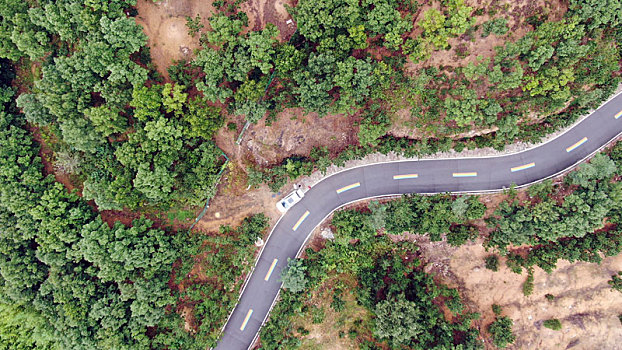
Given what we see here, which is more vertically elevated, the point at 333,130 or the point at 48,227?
the point at 333,130

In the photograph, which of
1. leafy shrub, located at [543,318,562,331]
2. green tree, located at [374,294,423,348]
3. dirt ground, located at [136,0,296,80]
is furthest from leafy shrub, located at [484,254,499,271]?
dirt ground, located at [136,0,296,80]

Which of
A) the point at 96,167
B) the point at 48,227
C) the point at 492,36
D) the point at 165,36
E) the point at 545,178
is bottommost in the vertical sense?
the point at 48,227

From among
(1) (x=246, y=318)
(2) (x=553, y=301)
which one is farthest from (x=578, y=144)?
(1) (x=246, y=318)

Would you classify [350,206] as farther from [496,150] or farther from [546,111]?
[546,111]

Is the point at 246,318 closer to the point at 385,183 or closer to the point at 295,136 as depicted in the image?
the point at 295,136

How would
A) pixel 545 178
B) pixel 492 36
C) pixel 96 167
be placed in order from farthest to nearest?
pixel 545 178, pixel 96 167, pixel 492 36

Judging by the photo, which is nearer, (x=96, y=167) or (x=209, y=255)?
(x=96, y=167)

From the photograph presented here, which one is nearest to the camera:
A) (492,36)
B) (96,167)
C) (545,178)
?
(492,36)

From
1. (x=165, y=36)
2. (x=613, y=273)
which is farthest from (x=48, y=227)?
(x=613, y=273)

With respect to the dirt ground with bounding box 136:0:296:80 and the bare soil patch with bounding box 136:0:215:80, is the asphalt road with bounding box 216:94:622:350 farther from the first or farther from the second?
the bare soil patch with bounding box 136:0:215:80
